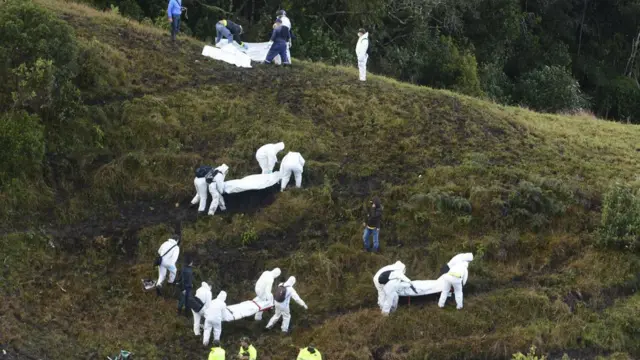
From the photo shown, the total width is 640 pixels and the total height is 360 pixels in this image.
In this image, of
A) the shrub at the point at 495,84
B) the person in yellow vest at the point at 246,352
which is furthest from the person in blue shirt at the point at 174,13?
the shrub at the point at 495,84

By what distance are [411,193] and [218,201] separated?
4472mm

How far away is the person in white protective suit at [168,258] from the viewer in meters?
16.3

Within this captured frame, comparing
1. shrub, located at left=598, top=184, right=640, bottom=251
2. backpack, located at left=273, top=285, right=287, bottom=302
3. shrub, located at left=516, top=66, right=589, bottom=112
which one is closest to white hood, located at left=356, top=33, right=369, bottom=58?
shrub, located at left=598, top=184, right=640, bottom=251

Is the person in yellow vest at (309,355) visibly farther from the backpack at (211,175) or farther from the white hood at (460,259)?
the backpack at (211,175)

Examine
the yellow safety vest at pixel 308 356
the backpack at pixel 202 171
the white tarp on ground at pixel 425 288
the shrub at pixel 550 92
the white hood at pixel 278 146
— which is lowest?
the yellow safety vest at pixel 308 356

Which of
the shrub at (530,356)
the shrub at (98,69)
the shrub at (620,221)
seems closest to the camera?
Answer: the shrub at (530,356)

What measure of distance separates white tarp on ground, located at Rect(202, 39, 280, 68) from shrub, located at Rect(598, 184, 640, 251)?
10.4m

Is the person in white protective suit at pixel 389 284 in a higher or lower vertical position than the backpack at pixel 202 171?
lower

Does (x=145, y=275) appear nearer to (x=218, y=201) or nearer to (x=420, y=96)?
(x=218, y=201)

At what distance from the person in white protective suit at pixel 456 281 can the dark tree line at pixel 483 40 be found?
47.2 feet

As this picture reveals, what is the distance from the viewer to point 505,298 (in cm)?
1639

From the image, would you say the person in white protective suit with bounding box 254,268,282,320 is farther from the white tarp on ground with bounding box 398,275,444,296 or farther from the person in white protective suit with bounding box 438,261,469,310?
the person in white protective suit with bounding box 438,261,469,310

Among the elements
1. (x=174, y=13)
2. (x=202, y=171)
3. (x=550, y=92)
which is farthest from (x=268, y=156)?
(x=550, y=92)

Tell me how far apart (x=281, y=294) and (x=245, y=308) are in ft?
2.99
